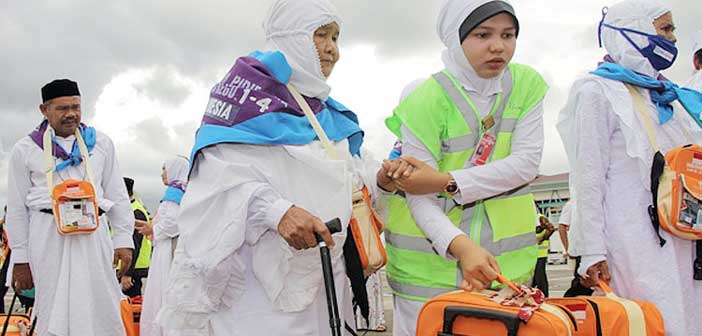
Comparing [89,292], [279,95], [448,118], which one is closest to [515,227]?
[448,118]

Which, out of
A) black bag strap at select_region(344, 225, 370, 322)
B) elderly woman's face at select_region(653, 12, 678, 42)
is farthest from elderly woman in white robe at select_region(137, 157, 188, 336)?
elderly woman's face at select_region(653, 12, 678, 42)

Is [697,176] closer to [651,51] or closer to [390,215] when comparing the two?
[651,51]

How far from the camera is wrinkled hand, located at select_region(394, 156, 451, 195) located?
2.95 m

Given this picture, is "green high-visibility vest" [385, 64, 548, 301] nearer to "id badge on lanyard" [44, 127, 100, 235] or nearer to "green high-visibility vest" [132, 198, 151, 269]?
"id badge on lanyard" [44, 127, 100, 235]

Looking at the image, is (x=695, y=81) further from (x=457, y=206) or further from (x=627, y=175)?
(x=457, y=206)

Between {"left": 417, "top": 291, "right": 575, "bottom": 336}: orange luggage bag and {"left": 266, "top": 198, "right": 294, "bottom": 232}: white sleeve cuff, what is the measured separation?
2.19 feet

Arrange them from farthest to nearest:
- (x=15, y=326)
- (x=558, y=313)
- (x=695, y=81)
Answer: (x=695, y=81), (x=15, y=326), (x=558, y=313)

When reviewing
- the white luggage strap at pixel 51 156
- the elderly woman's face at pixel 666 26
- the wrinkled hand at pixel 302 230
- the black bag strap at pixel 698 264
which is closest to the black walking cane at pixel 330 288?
the wrinkled hand at pixel 302 230

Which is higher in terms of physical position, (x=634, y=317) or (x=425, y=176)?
(x=425, y=176)

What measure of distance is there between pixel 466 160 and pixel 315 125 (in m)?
0.67

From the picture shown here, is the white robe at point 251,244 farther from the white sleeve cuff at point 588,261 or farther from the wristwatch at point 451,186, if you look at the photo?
the white sleeve cuff at point 588,261

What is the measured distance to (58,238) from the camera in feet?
20.4

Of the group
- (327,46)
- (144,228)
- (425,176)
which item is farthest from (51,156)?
(425,176)

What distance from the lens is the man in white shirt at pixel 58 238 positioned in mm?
6137
